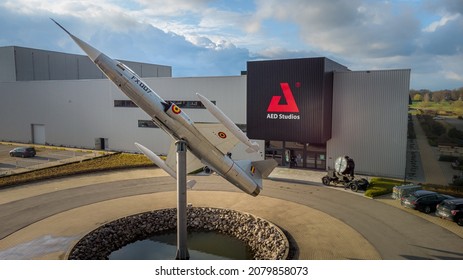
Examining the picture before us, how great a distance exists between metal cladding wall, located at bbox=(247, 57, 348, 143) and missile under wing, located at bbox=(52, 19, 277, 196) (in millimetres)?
13302

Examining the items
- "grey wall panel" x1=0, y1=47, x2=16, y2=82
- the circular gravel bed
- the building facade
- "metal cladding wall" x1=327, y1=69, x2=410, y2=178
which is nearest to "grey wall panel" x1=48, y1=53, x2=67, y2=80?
"grey wall panel" x1=0, y1=47, x2=16, y2=82

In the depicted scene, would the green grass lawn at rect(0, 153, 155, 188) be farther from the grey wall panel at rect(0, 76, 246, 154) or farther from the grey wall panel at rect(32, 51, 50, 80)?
the grey wall panel at rect(32, 51, 50, 80)

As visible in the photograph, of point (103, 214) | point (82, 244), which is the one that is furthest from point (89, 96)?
point (82, 244)

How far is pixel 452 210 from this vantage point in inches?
786

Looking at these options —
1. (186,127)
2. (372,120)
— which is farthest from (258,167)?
(372,120)

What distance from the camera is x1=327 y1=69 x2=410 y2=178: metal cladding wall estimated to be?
30.0 meters

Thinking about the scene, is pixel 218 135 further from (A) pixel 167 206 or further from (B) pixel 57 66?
(B) pixel 57 66

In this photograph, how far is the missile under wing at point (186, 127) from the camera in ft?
54.7

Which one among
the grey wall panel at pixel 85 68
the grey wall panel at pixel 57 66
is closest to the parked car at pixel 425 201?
the grey wall panel at pixel 57 66

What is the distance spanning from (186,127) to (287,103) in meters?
16.6

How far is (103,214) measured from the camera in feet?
70.8

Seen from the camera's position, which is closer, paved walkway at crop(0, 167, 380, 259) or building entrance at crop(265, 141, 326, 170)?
paved walkway at crop(0, 167, 380, 259)

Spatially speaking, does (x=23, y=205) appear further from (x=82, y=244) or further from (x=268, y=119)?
(x=268, y=119)

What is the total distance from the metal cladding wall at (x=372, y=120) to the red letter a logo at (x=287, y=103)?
4.19 metres
